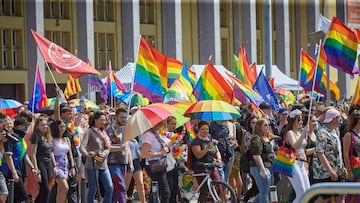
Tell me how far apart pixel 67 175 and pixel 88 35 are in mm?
27487

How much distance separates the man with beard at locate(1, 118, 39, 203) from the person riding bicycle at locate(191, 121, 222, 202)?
92.4 inches

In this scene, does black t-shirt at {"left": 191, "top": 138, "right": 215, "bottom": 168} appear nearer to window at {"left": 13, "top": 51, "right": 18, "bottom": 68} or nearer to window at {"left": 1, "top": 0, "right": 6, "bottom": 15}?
window at {"left": 1, "top": 0, "right": 6, "bottom": 15}

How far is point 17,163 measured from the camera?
12.1 m

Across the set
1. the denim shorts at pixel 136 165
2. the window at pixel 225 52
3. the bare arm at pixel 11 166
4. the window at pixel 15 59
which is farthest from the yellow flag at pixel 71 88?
the window at pixel 225 52

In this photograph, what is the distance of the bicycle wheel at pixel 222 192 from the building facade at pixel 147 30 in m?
21.6

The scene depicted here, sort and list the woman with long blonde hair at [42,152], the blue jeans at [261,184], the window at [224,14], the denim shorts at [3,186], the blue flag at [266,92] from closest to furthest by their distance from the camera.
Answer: the denim shorts at [3,186] → the woman with long blonde hair at [42,152] → the blue jeans at [261,184] → the blue flag at [266,92] → the window at [224,14]

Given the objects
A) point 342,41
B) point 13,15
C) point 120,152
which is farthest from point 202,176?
point 13,15

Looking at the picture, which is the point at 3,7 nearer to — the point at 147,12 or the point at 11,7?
the point at 11,7

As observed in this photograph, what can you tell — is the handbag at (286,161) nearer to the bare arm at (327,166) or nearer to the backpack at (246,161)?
the bare arm at (327,166)

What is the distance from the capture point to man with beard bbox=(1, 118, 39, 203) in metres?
11.6

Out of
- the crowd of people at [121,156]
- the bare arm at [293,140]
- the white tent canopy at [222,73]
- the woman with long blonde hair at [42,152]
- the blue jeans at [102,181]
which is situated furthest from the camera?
the white tent canopy at [222,73]

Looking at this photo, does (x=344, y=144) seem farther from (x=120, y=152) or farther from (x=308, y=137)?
(x=120, y=152)

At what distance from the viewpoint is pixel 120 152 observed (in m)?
12.5

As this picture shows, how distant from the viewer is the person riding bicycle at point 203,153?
12805 millimetres
